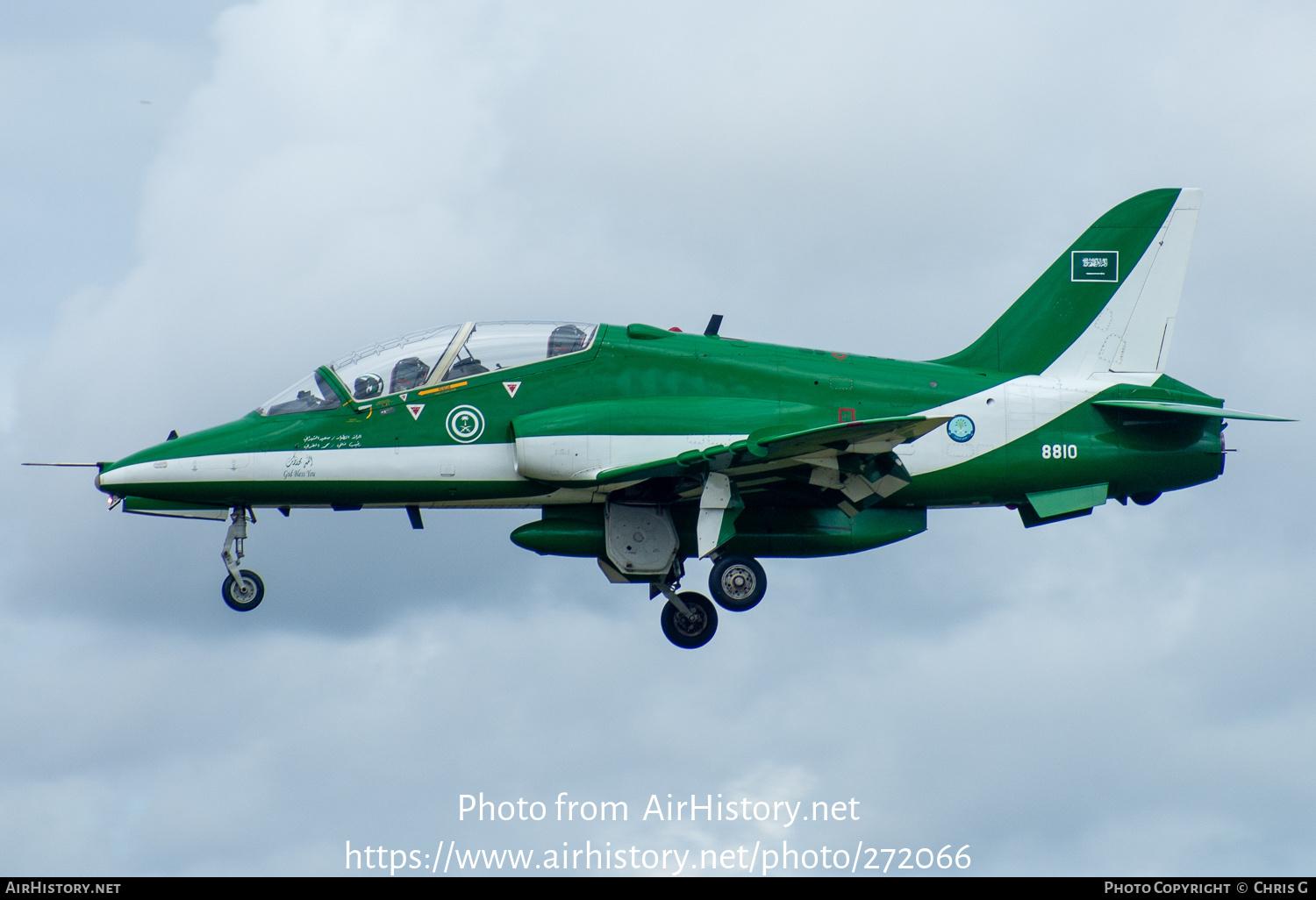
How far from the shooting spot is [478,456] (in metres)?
21.0

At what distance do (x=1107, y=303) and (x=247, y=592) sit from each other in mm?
14439

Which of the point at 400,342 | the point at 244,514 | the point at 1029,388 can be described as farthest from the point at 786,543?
the point at 244,514

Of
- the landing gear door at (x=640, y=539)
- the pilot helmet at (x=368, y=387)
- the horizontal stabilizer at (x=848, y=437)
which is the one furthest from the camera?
the landing gear door at (x=640, y=539)

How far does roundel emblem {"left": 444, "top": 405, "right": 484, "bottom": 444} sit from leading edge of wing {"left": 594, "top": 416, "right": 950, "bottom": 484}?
200 cm

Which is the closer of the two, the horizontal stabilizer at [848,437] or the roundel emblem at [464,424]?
the horizontal stabilizer at [848,437]

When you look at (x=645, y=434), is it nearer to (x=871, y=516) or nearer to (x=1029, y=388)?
(x=871, y=516)

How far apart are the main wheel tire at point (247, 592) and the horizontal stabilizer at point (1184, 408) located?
13.1 metres

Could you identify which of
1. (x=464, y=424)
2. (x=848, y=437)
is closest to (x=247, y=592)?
(x=464, y=424)

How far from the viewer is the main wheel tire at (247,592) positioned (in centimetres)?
2109

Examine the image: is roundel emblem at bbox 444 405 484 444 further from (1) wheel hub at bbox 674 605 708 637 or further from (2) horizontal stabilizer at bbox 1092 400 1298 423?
(2) horizontal stabilizer at bbox 1092 400 1298 423

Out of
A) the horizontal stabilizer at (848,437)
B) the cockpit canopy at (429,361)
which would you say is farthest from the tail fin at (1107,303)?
the cockpit canopy at (429,361)

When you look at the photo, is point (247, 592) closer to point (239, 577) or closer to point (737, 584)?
point (239, 577)

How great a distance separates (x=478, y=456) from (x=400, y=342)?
218cm

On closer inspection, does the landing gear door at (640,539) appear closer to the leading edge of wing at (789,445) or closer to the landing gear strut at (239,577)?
the leading edge of wing at (789,445)
